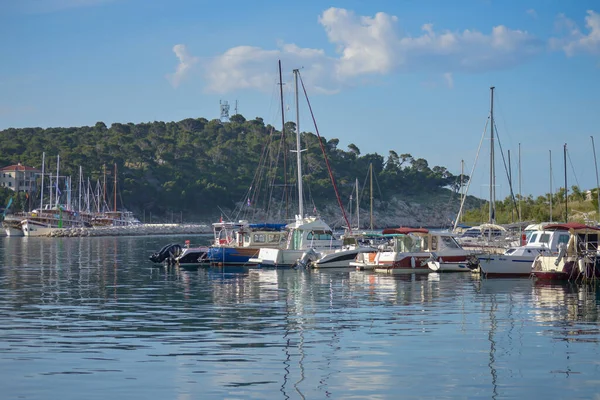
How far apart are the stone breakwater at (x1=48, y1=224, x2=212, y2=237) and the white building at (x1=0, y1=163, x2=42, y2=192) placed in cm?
3379

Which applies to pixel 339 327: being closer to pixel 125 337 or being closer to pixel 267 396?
pixel 125 337

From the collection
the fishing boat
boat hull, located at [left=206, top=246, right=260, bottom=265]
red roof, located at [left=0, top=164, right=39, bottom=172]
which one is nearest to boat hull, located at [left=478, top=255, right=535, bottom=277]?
the fishing boat

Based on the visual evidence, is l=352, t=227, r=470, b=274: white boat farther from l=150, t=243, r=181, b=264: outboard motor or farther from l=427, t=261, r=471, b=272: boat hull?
l=150, t=243, r=181, b=264: outboard motor

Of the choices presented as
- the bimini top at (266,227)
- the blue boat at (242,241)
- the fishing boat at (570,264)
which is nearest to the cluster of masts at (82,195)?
the blue boat at (242,241)

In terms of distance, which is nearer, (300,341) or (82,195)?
(300,341)

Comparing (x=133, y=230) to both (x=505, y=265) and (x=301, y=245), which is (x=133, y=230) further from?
(x=505, y=265)

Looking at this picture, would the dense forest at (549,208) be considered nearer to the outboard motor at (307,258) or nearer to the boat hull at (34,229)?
the outboard motor at (307,258)

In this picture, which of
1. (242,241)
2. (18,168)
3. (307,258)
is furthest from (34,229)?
(307,258)

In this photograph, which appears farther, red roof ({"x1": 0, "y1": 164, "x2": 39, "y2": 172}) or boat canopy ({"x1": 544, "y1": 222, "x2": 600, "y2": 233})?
red roof ({"x1": 0, "y1": 164, "x2": 39, "y2": 172})

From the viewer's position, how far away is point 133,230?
14725 centimetres

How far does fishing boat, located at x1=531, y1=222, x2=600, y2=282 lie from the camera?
3953cm

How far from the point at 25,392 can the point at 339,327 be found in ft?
34.5

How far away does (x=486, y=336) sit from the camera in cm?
2244

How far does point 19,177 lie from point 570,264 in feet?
491
